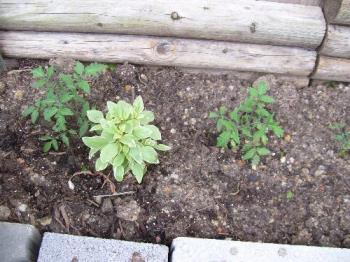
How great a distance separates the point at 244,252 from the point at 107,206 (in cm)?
94

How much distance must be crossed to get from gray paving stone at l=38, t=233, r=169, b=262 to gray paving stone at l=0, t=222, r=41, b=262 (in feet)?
0.28

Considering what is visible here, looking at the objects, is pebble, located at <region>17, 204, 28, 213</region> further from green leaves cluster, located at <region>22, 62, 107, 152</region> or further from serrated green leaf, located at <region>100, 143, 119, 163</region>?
serrated green leaf, located at <region>100, 143, 119, 163</region>

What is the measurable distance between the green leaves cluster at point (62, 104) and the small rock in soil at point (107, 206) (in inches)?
18.6

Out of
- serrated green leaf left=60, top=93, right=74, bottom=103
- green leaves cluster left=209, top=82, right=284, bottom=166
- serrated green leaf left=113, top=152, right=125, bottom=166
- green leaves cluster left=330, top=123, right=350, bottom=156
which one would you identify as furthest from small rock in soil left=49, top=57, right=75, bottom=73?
green leaves cluster left=330, top=123, right=350, bottom=156

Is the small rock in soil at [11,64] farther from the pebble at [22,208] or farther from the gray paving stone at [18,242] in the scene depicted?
the gray paving stone at [18,242]

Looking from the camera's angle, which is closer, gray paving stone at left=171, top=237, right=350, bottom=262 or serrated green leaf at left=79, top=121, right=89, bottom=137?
gray paving stone at left=171, top=237, right=350, bottom=262

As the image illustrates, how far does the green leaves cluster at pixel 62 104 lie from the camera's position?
2832 millimetres

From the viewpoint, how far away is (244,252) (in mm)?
2689

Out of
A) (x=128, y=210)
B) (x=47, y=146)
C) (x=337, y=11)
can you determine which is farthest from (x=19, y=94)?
(x=337, y=11)

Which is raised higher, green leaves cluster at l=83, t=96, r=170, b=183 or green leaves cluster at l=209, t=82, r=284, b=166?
green leaves cluster at l=83, t=96, r=170, b=183

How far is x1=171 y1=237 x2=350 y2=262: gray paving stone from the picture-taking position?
2.67 m

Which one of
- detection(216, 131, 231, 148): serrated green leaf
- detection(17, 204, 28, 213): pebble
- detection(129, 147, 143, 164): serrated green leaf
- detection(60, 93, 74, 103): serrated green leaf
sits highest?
detection(60, 93, 74, 103): serrated green leaf

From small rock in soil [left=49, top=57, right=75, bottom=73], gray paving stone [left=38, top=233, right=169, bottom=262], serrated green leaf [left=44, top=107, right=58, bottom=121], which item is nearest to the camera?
gray paving stone [left=38, top=233, right=169, bottom=262]

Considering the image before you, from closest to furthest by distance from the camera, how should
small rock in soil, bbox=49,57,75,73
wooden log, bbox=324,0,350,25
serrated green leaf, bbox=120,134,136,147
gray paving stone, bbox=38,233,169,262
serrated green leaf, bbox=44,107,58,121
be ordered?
serrated green leaf, bbox=120,134,136,147
gray paving stone, bbox=38,233,169,262
serrated green leaf, bbox=44,107,58,121
wooden log, bbox=324,0,350,25
small rock in soil, bbox=49,57,75,73
